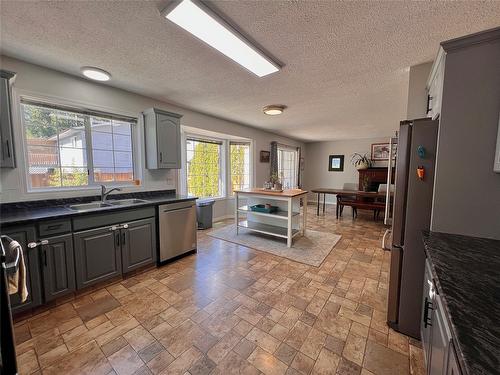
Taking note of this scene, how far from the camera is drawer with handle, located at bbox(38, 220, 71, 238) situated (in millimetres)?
1850

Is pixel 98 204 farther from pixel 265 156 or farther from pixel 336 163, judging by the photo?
pixel 336 163

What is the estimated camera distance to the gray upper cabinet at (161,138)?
3.04 m

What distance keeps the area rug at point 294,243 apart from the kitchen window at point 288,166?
3201 mm

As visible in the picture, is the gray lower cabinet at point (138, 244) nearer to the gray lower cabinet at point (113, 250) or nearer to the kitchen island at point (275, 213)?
the gray lower cabinet at point (113, 250)

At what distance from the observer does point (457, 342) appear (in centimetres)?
59

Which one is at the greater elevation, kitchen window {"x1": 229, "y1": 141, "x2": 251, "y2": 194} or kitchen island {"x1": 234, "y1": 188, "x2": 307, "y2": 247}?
kitchen window {"x1": 229, "y1": 141, "x2": 251, "y2": 194}

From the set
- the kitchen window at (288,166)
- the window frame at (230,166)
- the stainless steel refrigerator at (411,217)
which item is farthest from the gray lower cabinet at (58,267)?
the kitchen window at (288,166)

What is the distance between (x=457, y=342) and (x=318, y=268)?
226 cm

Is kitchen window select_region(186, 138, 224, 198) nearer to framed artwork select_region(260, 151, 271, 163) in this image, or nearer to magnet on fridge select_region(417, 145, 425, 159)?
framed artwork select_region(260, 151, 271, 163)

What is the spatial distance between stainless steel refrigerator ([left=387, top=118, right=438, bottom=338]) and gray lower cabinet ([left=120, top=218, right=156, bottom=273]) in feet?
8.60

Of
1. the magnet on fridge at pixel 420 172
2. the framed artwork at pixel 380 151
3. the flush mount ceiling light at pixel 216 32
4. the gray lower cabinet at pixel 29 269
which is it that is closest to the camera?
the flush mount ceiling light at pixel 216 32

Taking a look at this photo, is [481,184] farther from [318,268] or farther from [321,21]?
[318,268]

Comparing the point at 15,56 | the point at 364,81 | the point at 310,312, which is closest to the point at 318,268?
the point at 310,312

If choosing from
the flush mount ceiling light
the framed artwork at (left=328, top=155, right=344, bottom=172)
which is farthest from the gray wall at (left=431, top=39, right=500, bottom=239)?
the framed artwork at (left=328, top=155, right=344, bottom=172)
